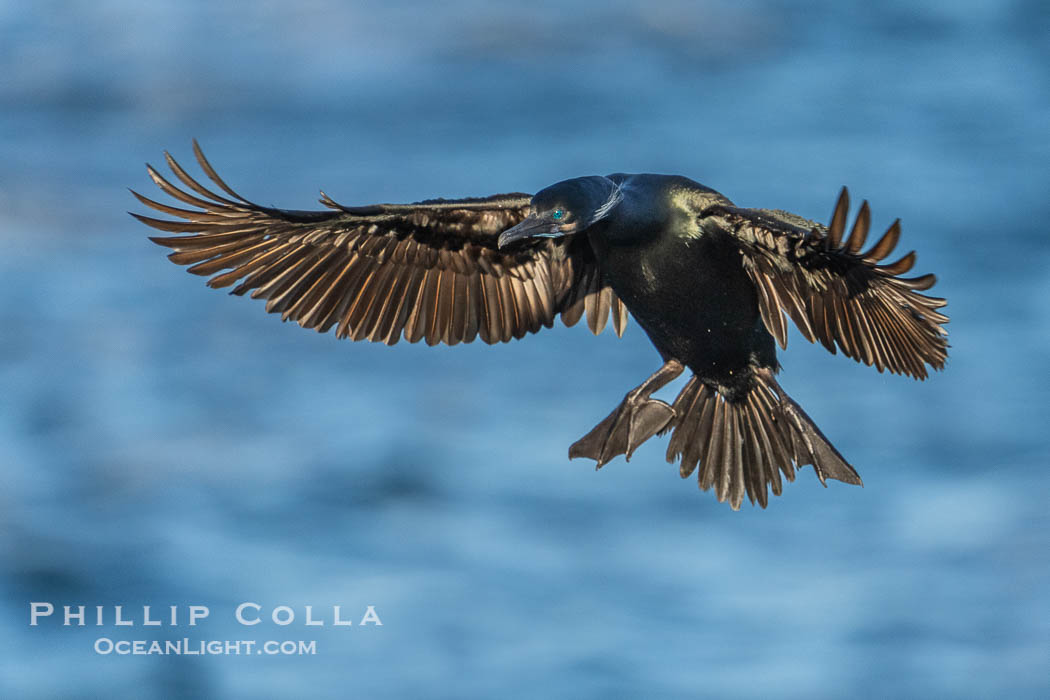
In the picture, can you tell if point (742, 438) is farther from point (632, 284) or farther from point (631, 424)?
point (632, 284)

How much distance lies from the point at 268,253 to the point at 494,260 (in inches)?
52.7

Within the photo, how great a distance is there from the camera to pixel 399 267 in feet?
28.7

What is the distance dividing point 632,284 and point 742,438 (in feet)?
4.19

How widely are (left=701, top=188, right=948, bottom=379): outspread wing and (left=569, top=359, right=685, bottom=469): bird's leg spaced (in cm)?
108

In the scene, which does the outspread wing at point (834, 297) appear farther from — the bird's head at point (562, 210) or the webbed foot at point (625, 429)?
the webbed foot at point (625, 429)

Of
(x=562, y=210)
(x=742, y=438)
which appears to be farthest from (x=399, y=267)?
(x=742, y=438)

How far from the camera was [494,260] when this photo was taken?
8.85m

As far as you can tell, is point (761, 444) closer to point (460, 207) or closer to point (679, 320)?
point (679, 320)

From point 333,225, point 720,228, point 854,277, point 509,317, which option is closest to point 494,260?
point 509,317

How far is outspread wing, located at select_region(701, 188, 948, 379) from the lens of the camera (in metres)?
7.18

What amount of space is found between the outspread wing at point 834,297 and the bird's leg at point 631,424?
108 centimetres

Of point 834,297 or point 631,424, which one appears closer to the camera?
point 834,297

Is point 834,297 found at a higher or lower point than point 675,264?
lower

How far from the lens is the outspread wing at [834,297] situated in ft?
23.6
